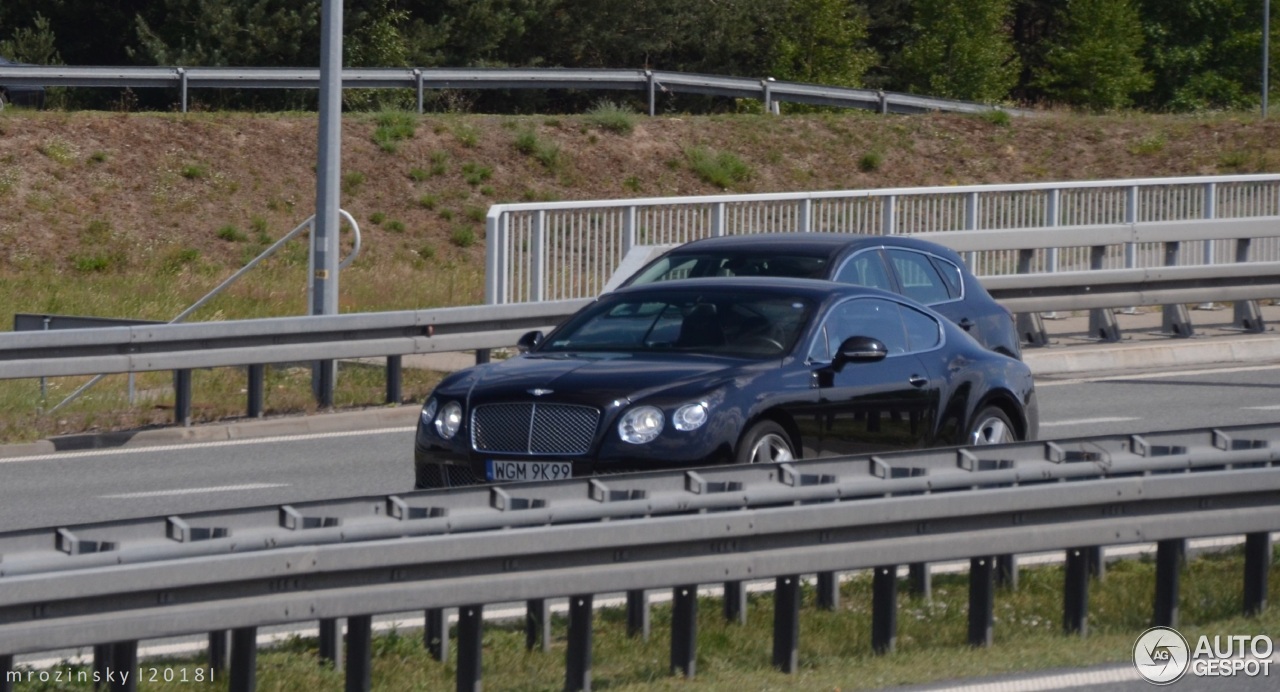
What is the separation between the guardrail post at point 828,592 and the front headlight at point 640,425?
40.3 inches

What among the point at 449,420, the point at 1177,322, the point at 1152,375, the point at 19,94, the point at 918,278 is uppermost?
the point at 19,94

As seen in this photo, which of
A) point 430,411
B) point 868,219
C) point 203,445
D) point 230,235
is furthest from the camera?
point 230,235

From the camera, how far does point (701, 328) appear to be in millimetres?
10141

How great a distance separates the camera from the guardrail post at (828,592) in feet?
28.3

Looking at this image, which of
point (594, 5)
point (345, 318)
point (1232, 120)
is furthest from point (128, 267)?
point (594, 5)

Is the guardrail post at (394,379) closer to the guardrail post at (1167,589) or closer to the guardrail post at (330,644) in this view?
the guardrail post at (330,644)

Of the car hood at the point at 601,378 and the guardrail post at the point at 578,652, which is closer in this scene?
the guardrail post at the point at 578,652

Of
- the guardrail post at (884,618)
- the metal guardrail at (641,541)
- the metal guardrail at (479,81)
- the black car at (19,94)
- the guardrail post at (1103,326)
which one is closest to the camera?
the metal guardrail at (641,541)

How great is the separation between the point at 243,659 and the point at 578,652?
1.23 metres

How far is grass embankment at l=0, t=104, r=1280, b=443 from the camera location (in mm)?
24953

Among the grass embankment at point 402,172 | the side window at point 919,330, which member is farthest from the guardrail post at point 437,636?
the grass embankment at point 402,172

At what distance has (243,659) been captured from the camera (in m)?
6.28

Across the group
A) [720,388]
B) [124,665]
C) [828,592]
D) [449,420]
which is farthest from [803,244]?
[124,665]

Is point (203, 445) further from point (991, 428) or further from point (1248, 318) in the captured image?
point (1248, 318)
